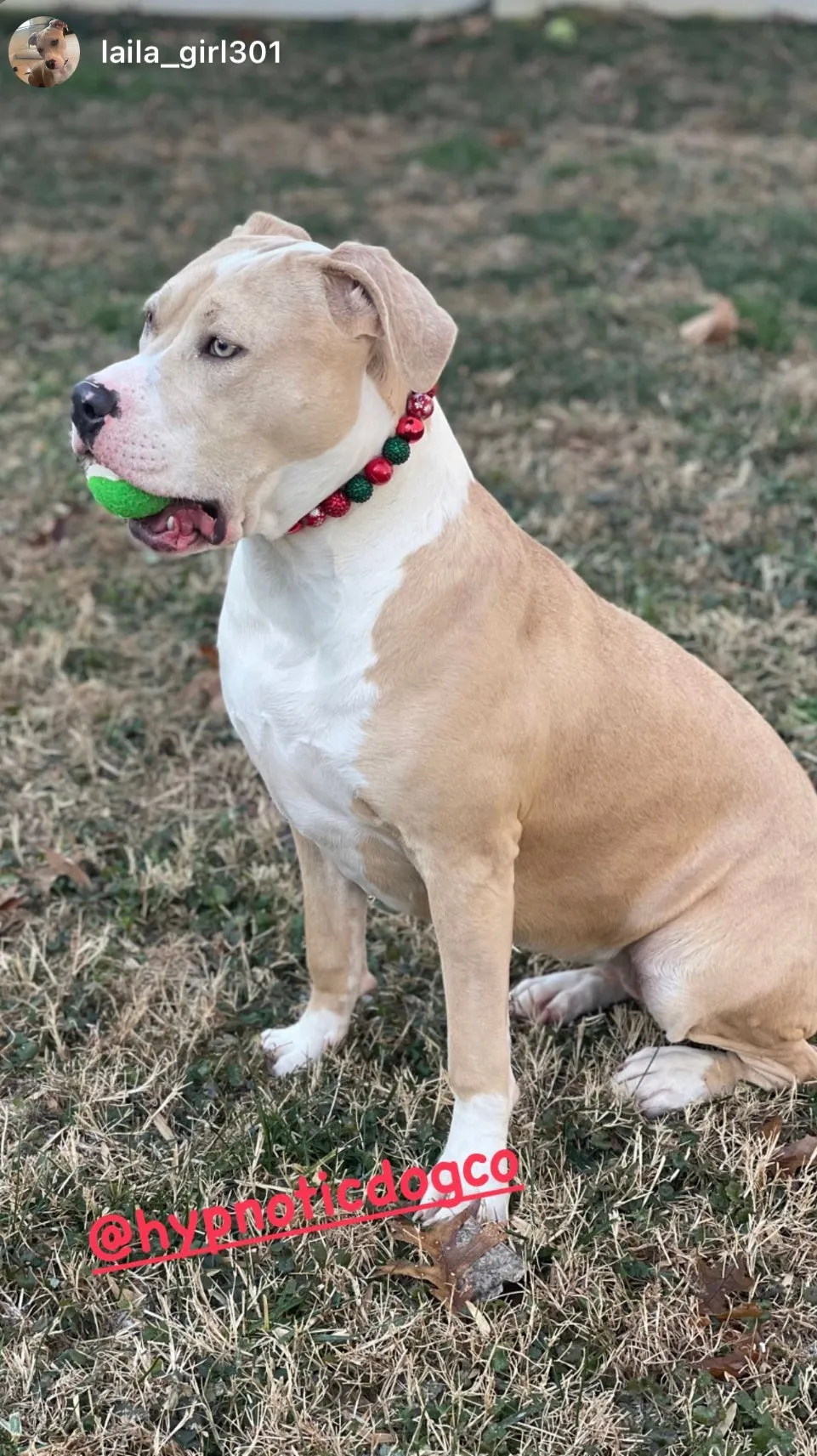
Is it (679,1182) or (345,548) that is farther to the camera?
(679,1182)

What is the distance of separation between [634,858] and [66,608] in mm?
2552

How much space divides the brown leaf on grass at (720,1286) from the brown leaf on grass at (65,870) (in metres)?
1.79

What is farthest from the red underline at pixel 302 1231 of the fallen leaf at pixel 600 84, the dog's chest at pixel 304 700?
the fallen leaf at pixel 600 84

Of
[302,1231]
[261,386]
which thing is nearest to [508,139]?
[261,386]

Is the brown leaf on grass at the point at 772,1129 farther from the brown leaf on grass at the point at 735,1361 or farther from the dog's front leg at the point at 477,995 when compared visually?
the dog's front leg at the point at 477,995

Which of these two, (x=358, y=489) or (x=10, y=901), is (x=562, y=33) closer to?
(x=10, y=901)

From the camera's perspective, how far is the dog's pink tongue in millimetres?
2280

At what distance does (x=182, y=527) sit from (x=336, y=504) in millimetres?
264

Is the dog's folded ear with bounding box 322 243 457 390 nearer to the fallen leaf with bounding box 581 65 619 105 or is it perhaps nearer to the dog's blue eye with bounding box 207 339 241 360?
the dog's blue eye with bounding box 207 339 241 360

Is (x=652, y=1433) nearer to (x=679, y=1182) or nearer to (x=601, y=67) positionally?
(x=679, y=1182)

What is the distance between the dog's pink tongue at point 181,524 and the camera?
89.8 inches

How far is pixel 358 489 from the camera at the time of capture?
2.35 metres

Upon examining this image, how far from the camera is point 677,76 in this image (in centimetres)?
1083

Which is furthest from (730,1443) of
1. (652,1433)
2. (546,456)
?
(546,456)
